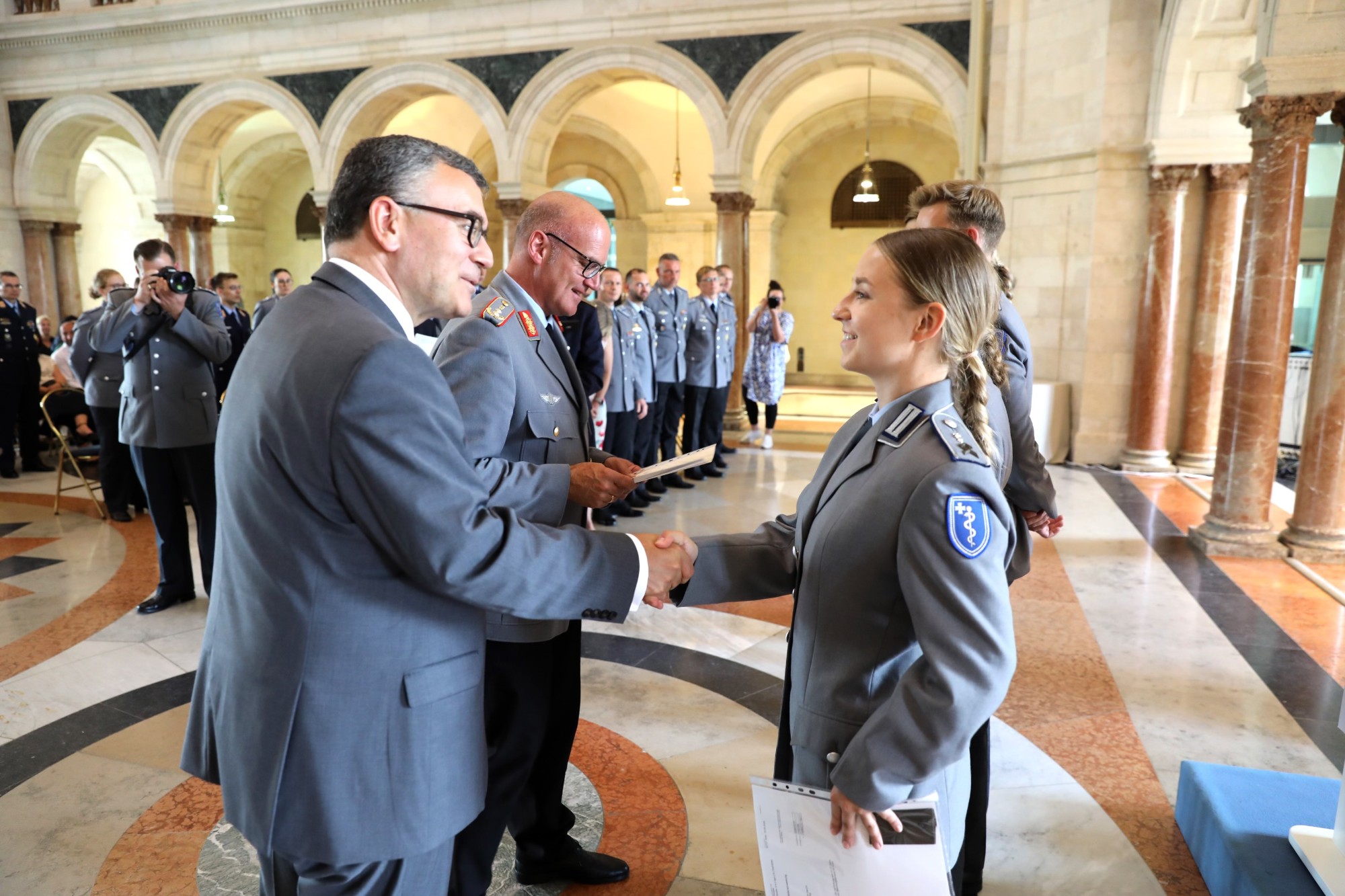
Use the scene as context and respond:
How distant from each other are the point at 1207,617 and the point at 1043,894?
273 cm

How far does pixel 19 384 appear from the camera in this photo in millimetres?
7891

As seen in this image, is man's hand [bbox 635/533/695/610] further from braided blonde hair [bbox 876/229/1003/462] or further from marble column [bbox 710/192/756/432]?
marble column [bbox 710/192/756/432]

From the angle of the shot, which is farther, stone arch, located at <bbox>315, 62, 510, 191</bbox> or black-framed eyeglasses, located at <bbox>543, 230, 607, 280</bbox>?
stone arch, located at <bbox>315, 62, 510, 191</bbox>

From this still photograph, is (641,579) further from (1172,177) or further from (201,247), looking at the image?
(201,247)

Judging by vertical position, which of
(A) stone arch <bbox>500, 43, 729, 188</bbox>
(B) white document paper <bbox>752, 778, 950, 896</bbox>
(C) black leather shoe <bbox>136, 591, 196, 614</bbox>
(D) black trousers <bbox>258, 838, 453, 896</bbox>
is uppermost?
(A) stone arch <bbox>500, 43, 729, 188</bbox>

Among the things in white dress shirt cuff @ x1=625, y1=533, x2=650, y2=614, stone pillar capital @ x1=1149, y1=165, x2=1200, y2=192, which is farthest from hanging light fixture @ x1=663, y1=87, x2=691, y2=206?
white dress shirt cuff @ x1=625, y1=533, x2=650, y2=614

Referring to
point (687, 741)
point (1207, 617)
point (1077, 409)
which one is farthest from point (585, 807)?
point (1077, 409)

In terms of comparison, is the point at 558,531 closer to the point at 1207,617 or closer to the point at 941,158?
the point at 1207,617

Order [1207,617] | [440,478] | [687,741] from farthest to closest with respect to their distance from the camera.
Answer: [1207,617] → [687,741] → [440,478]

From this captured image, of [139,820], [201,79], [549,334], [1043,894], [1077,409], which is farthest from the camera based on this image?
[201,79]

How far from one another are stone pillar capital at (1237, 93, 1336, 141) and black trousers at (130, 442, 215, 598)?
6148 millimetres

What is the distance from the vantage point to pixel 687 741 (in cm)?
297

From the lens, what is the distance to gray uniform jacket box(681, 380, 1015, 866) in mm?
1179

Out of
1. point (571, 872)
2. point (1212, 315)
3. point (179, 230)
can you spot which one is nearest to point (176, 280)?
point (571, 872)
